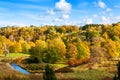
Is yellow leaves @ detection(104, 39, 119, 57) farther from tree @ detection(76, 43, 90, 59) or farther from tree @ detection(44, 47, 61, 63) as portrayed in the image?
tree @ detection(44, 47, 61, 63)

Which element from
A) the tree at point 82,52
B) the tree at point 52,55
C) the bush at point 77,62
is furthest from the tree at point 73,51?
the bush at point 77,62

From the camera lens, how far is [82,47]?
311ft

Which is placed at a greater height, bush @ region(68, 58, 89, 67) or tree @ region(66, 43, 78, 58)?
tree @ region(66, 43, 78, 58)

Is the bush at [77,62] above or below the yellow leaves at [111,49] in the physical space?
below

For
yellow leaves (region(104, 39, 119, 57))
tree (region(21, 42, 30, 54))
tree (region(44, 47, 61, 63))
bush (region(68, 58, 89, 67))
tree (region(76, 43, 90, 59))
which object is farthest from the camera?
tree (region(21, 42, 30, 54))

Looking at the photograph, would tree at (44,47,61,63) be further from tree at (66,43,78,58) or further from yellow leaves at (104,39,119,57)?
yellow leaves at (104,39,119,57)

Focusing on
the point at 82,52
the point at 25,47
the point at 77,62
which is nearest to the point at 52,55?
the point at 77,62

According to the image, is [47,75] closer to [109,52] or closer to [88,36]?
[109,52]

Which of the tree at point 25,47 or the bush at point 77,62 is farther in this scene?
the tree at point 25,47

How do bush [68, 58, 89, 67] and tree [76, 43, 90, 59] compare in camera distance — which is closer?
bush [68, 58, 89, 67]

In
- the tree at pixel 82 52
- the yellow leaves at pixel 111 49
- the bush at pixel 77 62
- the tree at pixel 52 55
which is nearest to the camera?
the bush at pixel 77 62

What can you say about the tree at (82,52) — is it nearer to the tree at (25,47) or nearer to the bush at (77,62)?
the bush at (77,62)

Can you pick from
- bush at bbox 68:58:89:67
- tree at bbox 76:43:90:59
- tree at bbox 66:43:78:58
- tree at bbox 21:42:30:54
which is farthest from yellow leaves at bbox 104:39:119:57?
tree at bbox 21:42:30:54

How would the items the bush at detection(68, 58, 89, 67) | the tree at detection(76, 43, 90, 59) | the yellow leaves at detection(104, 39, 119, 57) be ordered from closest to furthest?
the bush at detection(68, 58, 89, 67), the tree at detection(76, 43, 90, 59), the yellow leaves at detection(104, 39, 119, 57)
